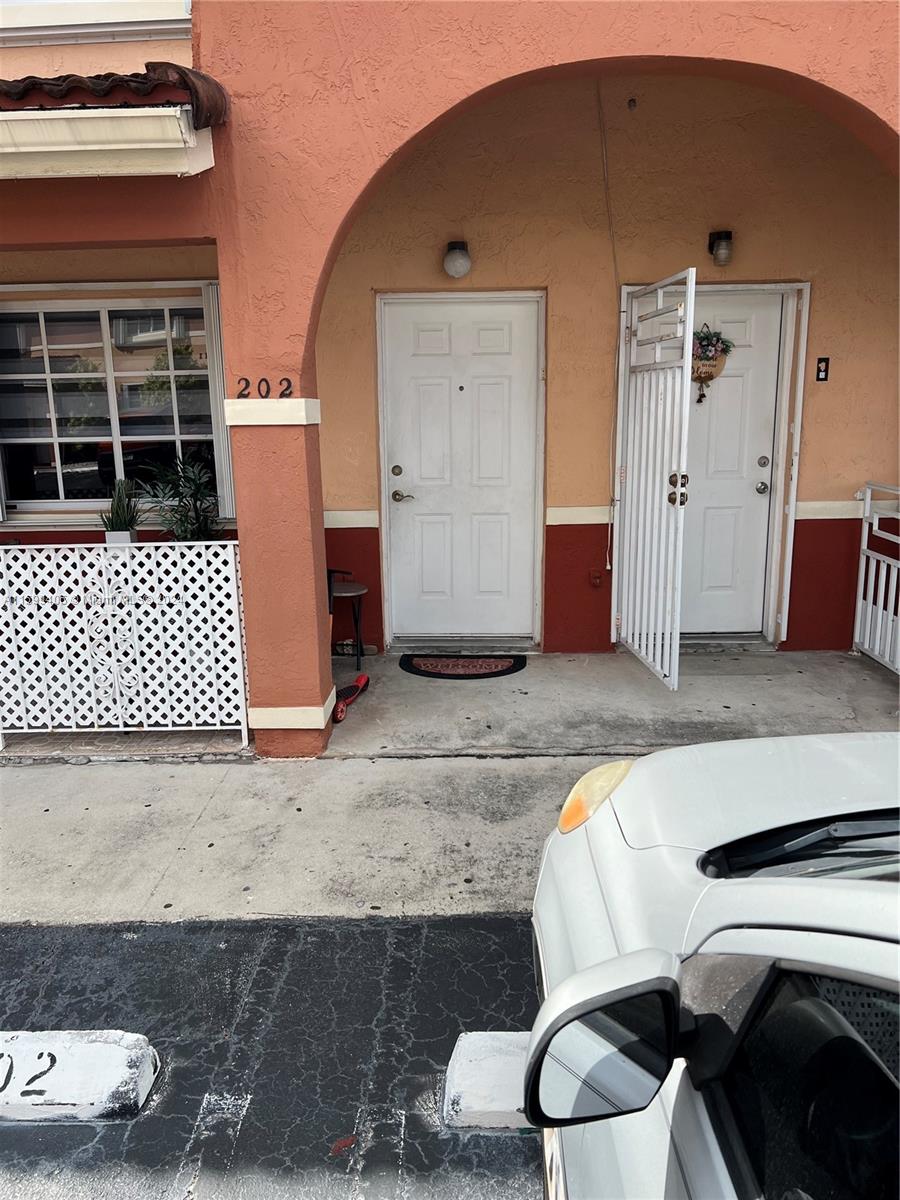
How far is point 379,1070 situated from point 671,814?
1.32m

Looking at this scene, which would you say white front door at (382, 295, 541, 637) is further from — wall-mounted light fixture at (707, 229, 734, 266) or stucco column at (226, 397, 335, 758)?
stucco column at (226, 397, 335, 758)

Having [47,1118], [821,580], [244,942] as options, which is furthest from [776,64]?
[47,1118]

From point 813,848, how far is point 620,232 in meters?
4.89

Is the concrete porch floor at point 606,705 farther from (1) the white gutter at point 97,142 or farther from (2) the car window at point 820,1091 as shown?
(2) the car window at point 820,1091

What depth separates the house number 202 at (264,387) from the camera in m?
4.15

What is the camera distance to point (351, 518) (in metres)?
5.94

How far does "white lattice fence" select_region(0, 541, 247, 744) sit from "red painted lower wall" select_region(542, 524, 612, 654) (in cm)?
238

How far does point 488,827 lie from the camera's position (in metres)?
3.81

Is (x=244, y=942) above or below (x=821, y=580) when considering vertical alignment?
below

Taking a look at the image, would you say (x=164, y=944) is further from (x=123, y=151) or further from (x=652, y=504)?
(x=652, y=504)

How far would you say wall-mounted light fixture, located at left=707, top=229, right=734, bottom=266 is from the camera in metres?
5.43

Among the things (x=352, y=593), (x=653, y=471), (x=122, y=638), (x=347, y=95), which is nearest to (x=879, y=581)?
(x=653, y=471)

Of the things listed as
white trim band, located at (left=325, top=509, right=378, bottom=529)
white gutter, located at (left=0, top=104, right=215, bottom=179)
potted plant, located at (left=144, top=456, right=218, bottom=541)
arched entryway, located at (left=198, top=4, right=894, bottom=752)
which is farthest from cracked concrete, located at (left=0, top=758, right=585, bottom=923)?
white gutter, located at (left=0, top=104, right=215, bottom=179)

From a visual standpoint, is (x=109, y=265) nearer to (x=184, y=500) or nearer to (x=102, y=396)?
(x=102, y=396)
